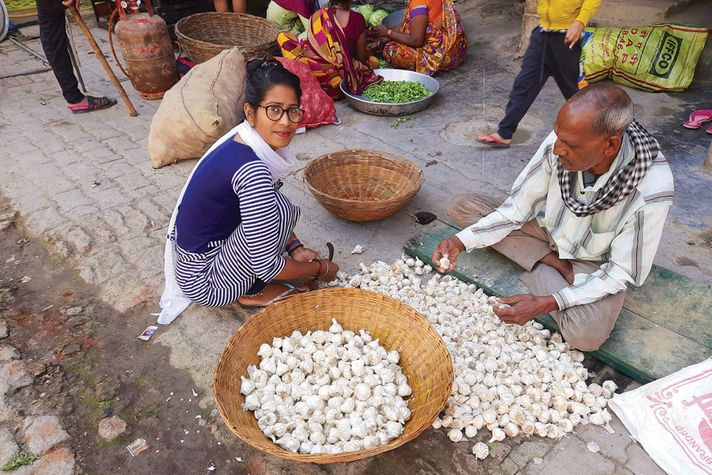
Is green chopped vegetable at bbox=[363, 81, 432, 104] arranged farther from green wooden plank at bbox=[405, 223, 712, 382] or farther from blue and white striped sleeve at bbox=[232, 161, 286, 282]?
blue and white striped sleeve at bbox=[232, 161, 286, 282]

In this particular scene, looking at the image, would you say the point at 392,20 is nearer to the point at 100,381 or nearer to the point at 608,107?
the point at 608,107

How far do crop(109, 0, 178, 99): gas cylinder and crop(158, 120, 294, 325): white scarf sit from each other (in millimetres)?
2679

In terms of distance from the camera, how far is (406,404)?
6.14ft

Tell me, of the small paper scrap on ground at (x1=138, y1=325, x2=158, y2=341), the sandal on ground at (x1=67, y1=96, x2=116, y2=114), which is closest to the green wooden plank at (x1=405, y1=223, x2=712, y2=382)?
the small paper scrap on ground at (x1=138, y1=325, x2=158, y2=341)

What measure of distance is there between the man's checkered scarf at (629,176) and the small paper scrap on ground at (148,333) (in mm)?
1973

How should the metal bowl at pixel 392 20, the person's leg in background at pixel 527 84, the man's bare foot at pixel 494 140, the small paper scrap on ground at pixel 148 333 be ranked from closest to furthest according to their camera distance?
the small paper scrap on ground at pixel 148 333, the person's leg in background at pixel 527 84, the man's bare foot at pixel 494 140, the metal bowl at pixel 392 20

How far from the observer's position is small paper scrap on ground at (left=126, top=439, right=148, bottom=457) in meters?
1.85

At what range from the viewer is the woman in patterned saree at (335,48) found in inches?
165

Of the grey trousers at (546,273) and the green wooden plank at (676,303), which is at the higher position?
the grey trousers at (546,273)

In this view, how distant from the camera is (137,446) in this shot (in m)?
1.87

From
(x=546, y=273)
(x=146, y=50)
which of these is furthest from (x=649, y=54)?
(x=146, y=50)

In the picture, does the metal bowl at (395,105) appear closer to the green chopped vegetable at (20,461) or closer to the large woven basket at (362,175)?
the large woven basket at (362,175)

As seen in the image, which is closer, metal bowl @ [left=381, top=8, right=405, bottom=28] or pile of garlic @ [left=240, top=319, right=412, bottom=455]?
pile of garlic @ [left=240, top=319, right=412, bottom=455]

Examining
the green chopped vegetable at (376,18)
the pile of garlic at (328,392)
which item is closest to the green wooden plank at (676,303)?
the pile of garlic at (328,392)
